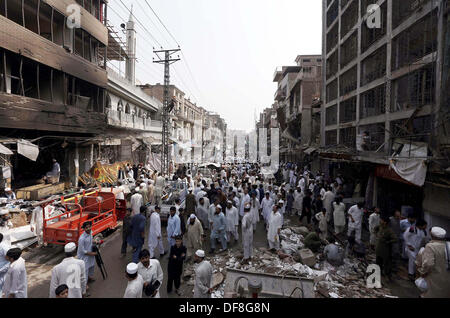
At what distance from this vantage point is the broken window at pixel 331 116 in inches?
797

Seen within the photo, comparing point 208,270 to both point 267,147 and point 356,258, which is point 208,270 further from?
point 267,147

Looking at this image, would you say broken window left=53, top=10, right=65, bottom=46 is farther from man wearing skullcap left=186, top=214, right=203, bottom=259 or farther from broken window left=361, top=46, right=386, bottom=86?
broken window left=361, top=46, right=386, bottom=86

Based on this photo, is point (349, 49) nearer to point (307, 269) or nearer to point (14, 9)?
point (307, 269)

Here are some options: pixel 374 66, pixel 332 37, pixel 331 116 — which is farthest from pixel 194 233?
pixel 332 37

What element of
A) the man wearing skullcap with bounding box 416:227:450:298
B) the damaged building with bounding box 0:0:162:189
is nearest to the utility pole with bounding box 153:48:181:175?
the damaged building with bounding box 0:0:162:189

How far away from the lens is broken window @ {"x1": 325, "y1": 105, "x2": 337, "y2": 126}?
66.4 ft

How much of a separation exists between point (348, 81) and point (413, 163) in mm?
12591

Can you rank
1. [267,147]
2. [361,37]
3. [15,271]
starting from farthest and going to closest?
[267,147] < [361,37] < [15,271]

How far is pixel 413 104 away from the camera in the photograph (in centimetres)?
1012

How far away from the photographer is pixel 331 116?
2106 centimetres
